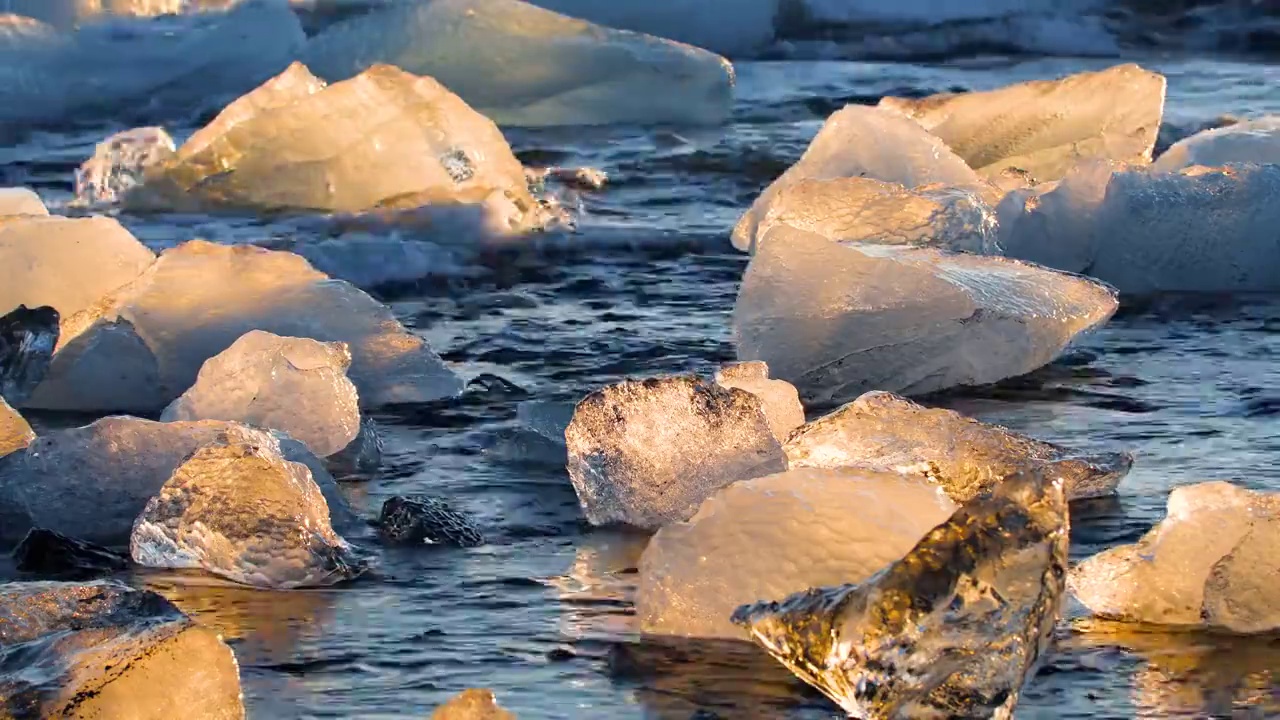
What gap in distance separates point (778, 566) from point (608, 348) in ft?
6.26

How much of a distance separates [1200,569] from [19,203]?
317cm

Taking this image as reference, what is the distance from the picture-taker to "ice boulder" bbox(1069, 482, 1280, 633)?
261 cm

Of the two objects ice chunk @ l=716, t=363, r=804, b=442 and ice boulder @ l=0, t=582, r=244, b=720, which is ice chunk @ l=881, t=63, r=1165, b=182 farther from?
ice boulder @ l=0, t=582, r=244, b=720

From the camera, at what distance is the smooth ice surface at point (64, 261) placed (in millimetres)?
4398

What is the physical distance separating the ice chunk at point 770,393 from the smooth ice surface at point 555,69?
510 cm

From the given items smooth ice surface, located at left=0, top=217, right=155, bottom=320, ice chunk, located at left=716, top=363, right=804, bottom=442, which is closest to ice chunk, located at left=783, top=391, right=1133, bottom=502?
ice chunk, located at left=716, top=363, right=804, bottom=442

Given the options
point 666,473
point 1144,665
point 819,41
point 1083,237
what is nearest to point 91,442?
point 666,473

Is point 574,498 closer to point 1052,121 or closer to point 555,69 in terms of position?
point 1052,121

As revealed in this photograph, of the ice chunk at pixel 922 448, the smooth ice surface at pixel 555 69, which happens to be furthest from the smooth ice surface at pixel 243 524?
the smooth ice surface at pixel 555 69

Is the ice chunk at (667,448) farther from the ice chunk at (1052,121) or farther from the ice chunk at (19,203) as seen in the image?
the ice chunk at (1052,121)

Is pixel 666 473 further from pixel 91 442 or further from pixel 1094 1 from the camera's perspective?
pixel 1094 1

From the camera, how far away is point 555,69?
8.59 m

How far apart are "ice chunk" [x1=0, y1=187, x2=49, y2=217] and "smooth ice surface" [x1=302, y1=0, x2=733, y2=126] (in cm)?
357

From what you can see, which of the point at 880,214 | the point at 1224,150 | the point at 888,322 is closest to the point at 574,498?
the point at 888,322
